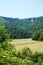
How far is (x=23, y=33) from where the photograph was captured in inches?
4948

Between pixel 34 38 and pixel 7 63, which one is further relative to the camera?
pixel 34 38

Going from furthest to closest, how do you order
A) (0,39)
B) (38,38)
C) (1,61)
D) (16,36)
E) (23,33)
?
(23,33) → (16,36) → (38,38) → (0,39) → (1,61)

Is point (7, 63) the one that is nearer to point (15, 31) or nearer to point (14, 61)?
point (14, 61)

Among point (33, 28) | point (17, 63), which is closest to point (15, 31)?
point (33, 28)

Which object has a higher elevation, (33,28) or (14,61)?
A: (14,61)

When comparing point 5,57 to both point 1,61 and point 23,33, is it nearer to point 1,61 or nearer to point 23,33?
point 1,61

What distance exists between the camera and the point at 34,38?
91250 millimetres

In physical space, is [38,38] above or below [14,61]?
below

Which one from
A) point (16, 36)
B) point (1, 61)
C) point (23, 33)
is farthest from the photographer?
point (23, 33)

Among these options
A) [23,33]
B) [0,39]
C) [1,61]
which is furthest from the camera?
[23,33]

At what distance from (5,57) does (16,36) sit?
110 m

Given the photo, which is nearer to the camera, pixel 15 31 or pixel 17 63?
pixel 17 63

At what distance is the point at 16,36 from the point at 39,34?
27701mm

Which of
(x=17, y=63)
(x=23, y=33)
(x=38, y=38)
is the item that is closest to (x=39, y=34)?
(x=38, y=38)
